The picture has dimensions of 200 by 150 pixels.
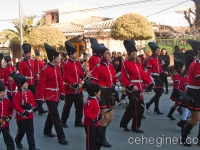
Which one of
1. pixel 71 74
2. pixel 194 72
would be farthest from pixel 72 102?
pixel 194 72

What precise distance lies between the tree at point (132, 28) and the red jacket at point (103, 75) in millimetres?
15114

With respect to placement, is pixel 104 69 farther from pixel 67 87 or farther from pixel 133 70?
pixel 67 87

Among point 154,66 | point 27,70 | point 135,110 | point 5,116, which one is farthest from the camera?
point 27,70

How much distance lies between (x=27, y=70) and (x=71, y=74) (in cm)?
217

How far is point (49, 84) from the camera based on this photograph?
775cm

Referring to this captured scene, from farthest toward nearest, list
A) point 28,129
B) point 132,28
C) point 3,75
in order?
point 132,28 → point 3,75 → point 28,129

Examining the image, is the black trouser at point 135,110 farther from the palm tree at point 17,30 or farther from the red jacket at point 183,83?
the palm tree at point 17,30

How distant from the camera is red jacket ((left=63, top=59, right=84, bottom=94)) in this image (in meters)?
8.93

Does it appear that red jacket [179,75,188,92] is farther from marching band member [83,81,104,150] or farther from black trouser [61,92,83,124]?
marching band member [83,81,104,150]

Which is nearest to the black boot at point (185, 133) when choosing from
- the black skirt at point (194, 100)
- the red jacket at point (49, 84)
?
the black skirt at point (194, 100)

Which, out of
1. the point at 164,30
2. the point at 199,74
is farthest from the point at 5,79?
the point at 164,30

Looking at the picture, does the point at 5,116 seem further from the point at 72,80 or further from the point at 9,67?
the point at 9,67

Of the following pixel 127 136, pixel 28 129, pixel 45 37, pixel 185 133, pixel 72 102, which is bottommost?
pixel 127 136

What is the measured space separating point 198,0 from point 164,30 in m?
7.36
